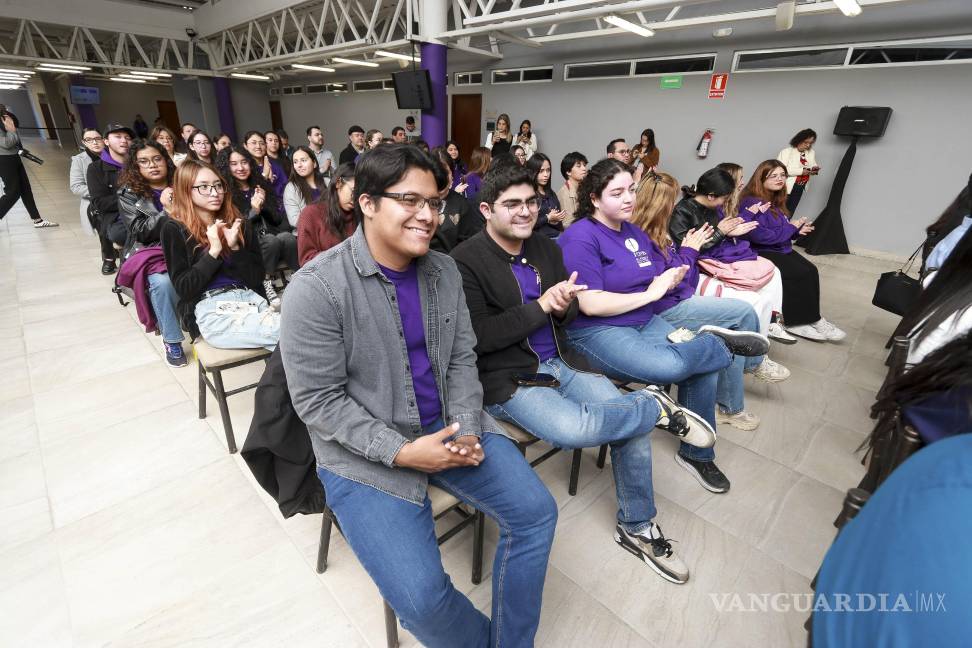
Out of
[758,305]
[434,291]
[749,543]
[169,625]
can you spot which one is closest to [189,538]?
[169,625]

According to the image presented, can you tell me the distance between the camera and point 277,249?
3.73 meters

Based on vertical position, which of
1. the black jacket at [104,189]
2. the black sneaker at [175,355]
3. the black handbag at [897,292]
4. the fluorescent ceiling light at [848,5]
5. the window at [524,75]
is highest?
the window at [524,75]

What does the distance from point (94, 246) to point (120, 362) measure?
11.3ft

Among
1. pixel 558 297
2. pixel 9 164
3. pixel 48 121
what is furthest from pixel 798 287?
pixel 48 121

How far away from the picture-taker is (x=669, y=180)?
2588mm

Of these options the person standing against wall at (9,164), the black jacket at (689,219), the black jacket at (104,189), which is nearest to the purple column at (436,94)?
the black jacket at (104,189)

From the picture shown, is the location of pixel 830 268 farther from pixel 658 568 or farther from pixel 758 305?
pixel 658 568

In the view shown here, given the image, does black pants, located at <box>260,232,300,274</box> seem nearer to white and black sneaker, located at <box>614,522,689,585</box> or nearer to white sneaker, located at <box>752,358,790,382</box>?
white and black sneaker, located at <box>614,522,689,585</box>

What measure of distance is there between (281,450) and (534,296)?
1048mm

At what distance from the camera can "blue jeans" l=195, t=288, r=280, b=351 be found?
204 centimetres

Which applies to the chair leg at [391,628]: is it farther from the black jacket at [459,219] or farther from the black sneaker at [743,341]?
the black jacket at [459,219]

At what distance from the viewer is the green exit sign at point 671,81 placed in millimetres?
6910

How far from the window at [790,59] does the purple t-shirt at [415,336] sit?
7158 mm

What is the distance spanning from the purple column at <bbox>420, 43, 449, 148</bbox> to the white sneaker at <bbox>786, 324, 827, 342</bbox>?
580 centimetres
